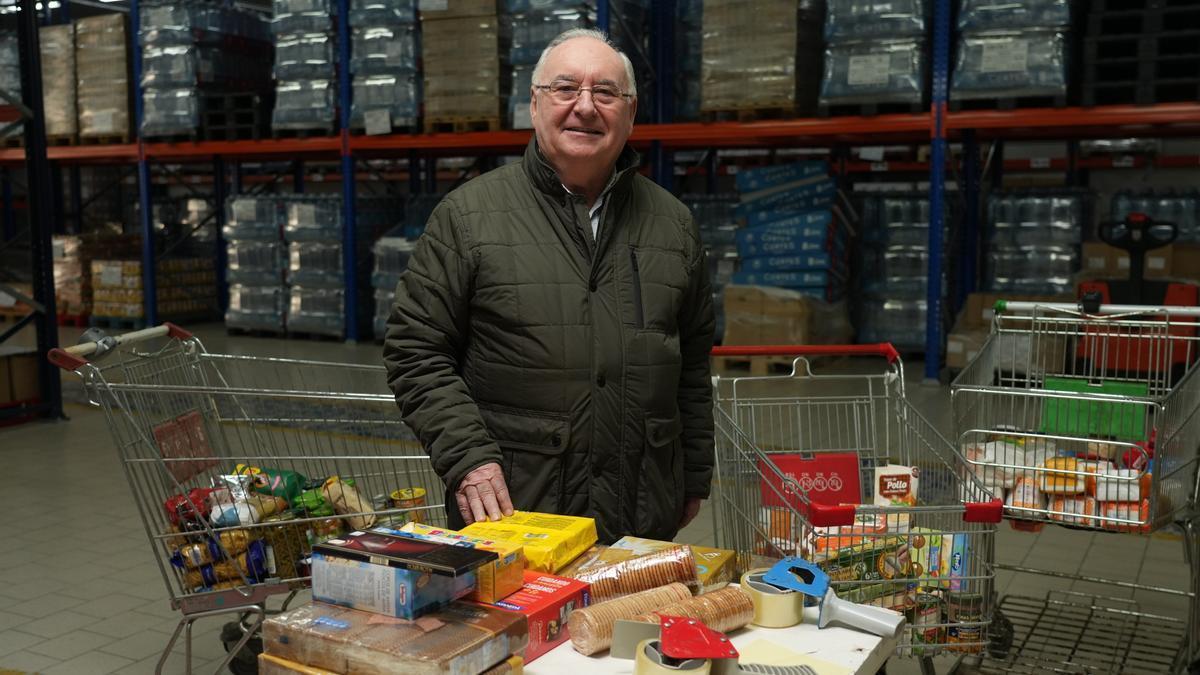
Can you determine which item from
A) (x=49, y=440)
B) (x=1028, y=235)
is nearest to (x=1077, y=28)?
(x=1028, y=235)

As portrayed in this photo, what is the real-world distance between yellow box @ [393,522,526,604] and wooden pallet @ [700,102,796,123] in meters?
7.92

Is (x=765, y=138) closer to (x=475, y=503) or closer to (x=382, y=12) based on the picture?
(x=382, y=12)

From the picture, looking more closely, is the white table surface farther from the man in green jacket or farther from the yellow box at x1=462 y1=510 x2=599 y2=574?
the man in green jacket

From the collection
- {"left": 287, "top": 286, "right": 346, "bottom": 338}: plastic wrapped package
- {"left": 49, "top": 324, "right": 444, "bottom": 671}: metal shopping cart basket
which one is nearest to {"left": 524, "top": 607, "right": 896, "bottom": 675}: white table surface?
{"left": 49, "top": 324, "right": 444, "bottom": 671}: metal shopping cart basket

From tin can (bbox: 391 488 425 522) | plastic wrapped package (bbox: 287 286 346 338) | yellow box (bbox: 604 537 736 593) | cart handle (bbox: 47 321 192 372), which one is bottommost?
plastic wrapped package (bbox: 287 286 346 338)

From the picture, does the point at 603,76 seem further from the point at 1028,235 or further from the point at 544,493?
the point at 1028,235

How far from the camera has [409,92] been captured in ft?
36.8

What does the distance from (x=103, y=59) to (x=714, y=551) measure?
1301cm

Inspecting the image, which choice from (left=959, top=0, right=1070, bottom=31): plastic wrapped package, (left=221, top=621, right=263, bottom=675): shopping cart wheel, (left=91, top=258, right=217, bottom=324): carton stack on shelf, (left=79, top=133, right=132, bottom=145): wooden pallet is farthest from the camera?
(left=91, top=258, right=217, bottom=324): carton stack on shelf

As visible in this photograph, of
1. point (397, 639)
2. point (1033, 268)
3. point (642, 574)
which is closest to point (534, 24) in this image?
point (1033, 268)

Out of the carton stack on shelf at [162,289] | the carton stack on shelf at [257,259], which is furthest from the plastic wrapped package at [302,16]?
the carton stack on shelf at [162,289]

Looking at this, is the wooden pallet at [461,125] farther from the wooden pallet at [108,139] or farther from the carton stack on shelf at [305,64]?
the wooden pallet at [108,139]

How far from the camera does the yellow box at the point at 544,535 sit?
206 cm

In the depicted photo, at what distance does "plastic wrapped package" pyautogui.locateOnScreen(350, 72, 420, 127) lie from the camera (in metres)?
11.2
